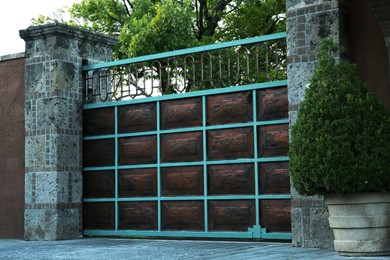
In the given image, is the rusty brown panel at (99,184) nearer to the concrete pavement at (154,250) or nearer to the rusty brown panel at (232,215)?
the concrete pavement at (154,250)

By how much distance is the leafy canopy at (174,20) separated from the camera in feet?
61.4

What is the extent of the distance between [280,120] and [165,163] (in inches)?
72.3

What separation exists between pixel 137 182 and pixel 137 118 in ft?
2.99

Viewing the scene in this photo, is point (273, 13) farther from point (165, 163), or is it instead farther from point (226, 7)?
point (165, 163)

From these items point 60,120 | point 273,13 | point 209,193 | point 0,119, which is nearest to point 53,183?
point 60,120

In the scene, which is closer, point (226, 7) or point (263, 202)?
point (263, 202)

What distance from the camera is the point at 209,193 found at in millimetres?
8984

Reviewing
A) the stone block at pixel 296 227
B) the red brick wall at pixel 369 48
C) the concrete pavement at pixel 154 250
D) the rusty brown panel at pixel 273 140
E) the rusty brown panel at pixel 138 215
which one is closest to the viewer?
the concrete pavement at pixel 154 250

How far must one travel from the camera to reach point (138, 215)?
9.65 m

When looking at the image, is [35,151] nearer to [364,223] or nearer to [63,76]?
[63,76]

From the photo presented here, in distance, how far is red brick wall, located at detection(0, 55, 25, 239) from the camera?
1037cm

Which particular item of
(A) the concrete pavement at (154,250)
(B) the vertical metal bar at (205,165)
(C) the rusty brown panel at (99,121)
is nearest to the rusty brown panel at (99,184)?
(C) the rusty brown panel at (99,121)

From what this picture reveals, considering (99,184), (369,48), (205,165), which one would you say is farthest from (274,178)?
(99,184)

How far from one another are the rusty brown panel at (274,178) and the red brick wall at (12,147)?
387cm
